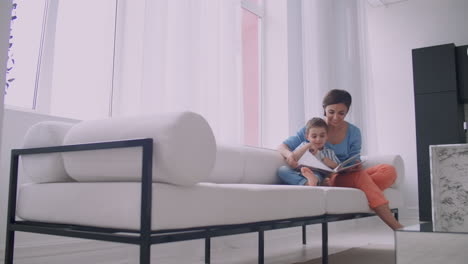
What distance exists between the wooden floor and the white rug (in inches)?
4.7

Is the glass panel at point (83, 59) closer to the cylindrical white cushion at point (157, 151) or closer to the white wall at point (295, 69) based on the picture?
the cylindrical white cushion at point (157, 151)

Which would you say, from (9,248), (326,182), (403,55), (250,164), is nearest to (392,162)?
(326,182)

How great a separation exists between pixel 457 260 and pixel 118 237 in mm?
937

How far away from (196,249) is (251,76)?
216 centimetres

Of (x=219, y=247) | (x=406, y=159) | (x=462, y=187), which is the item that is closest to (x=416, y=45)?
(x=406, y=159)

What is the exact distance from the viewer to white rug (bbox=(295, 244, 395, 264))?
2459 millimetres

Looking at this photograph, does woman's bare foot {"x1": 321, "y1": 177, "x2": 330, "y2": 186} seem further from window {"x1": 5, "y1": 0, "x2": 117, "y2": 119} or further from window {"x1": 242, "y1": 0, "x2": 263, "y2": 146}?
window {"x1": 242, "y1": 0, "x2": 263, "y2": 146}

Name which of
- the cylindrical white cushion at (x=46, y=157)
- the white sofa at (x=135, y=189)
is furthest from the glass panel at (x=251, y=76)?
the cylindrical white cushion at (x=46, y=157)

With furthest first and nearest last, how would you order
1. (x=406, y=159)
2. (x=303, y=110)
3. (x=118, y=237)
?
1. (x=406, y=159)
2. (x=303, y=110)
3. (x=118, y=237)

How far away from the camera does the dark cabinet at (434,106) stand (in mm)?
5000

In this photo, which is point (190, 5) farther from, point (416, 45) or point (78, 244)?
point (416, 45)

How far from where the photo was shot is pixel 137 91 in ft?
7.84

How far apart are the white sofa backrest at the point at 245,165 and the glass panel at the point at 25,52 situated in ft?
3.32

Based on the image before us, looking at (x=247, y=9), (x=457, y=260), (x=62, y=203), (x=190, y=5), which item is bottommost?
(x=457, y=260)
